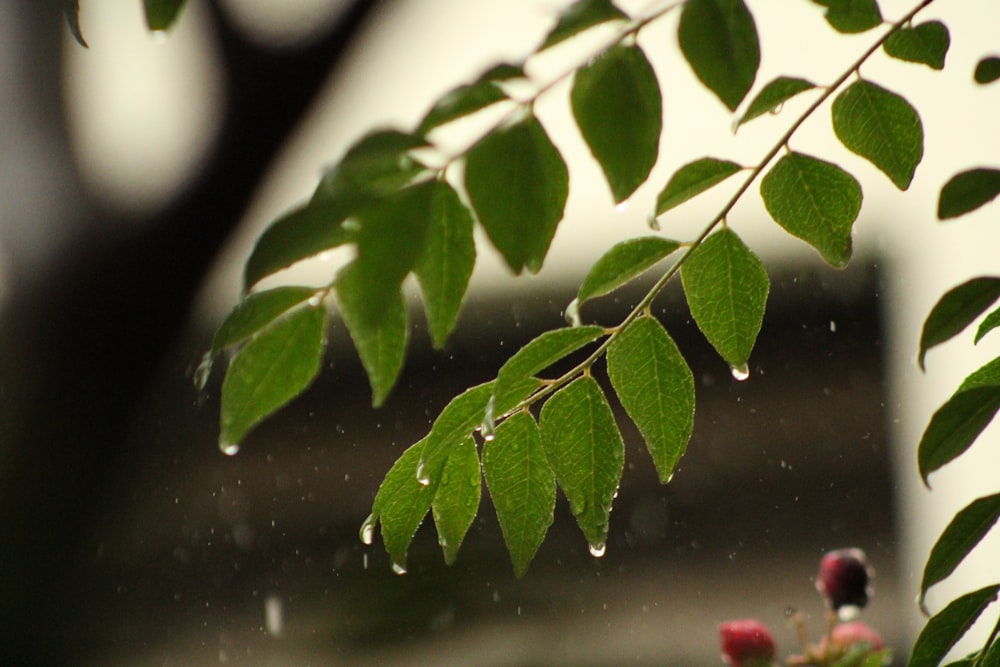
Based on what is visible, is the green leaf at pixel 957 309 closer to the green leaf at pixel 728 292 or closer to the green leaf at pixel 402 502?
the green leaf at pixel 728 292

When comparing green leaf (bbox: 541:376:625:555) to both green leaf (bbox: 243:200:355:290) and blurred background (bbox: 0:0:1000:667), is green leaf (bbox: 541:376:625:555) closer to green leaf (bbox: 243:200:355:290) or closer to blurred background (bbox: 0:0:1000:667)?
green leaf (bbox: 243:200:355:290)

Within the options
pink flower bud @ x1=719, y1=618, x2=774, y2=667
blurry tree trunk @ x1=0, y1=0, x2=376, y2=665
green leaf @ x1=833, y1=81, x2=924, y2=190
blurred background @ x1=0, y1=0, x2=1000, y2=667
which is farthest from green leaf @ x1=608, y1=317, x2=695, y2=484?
blurry tree trunk @ x1=0, y1=0, x2=376, y2=665

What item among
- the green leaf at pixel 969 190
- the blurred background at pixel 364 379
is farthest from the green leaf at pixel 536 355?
the blurred background at pixel 364 379

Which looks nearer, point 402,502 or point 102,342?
point 402,502

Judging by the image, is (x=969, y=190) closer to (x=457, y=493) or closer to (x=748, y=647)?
(x=457, y=493)

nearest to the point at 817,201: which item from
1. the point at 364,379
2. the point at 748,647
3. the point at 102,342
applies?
the point at 748,647

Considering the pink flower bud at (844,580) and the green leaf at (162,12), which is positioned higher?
the green leaf at (162,12)

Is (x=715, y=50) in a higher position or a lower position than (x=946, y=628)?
higher
